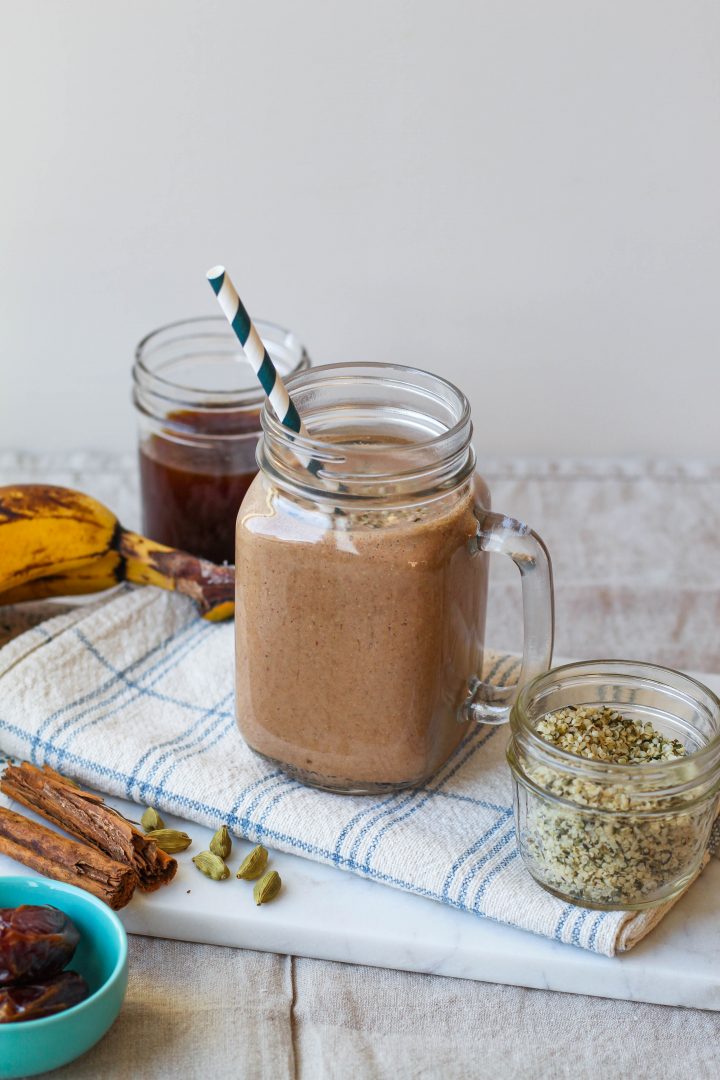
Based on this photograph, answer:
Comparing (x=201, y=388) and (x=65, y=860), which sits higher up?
(x=201, y=388)

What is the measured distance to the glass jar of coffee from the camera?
1.55 meters

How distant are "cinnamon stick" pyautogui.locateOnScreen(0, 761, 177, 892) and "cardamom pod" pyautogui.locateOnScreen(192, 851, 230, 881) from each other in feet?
0.08

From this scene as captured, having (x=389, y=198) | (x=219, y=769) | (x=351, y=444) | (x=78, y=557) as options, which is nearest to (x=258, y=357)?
(x=351, y=444)

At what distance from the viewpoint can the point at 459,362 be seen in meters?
2.05

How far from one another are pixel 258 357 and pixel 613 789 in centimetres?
46

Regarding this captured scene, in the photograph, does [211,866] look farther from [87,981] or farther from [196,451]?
[196,451]

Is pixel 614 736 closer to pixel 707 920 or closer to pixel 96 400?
pixel 707 920

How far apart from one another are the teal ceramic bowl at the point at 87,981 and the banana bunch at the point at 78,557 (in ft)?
1.59

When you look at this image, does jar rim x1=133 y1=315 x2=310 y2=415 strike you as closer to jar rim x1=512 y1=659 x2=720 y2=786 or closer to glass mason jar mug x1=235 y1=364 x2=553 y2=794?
glass mason jar mug x1=235 y1=364 x2=553 y2=794

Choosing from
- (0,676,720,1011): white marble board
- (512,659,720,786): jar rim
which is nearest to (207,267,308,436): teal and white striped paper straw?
(512,659,720,786): jar rim

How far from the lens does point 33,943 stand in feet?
3.07

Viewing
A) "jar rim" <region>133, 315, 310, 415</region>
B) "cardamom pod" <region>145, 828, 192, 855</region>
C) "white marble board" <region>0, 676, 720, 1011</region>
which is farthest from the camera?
"jar rim" <region>133, 315, 310, 415</region>

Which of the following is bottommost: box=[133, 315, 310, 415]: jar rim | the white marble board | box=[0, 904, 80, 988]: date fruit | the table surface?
the table surface

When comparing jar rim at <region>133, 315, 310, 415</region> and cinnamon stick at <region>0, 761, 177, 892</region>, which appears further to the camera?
jar rim at <region>133, 315, 310, 415</region>
